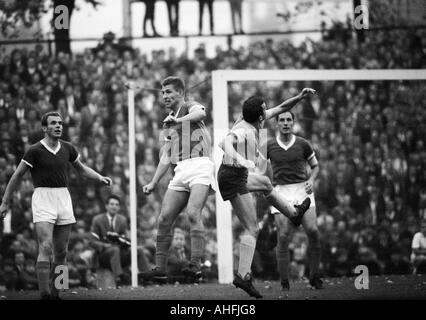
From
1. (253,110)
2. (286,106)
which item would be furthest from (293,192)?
(253,110)

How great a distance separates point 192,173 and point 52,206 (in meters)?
1.51

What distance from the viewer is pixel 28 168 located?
32.6 ft

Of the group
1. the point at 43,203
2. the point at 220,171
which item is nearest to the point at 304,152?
the point at 220,171

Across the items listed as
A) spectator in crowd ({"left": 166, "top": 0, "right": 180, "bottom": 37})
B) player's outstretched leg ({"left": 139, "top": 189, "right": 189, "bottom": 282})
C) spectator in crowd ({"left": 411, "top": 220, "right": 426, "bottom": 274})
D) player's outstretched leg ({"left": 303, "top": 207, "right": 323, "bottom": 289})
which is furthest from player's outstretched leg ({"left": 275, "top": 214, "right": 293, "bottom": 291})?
spectator in crowd ({"left": 166, "top": 0, "right": 180, "bottom": 37})

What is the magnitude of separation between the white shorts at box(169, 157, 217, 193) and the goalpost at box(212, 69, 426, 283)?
338 centimetres

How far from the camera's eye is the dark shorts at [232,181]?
9367 mm

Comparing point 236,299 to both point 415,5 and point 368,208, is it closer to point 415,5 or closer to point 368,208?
point 368,208

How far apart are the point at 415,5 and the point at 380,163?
11.6ft

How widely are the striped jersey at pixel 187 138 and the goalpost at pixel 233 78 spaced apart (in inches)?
130

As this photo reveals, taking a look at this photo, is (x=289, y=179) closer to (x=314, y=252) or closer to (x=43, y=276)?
(x=314, y=252)

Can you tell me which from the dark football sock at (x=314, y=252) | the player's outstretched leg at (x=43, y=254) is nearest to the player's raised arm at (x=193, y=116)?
the player's outstretched leg at (x=43, y=254)

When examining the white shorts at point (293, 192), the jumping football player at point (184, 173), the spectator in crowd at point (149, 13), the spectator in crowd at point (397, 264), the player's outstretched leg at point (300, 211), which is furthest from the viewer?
the spectator in crowd at point (149, 13)

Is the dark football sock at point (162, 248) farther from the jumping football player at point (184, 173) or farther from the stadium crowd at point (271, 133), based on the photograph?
the stadium crowd at point (271, 133)

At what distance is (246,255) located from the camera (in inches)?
366
